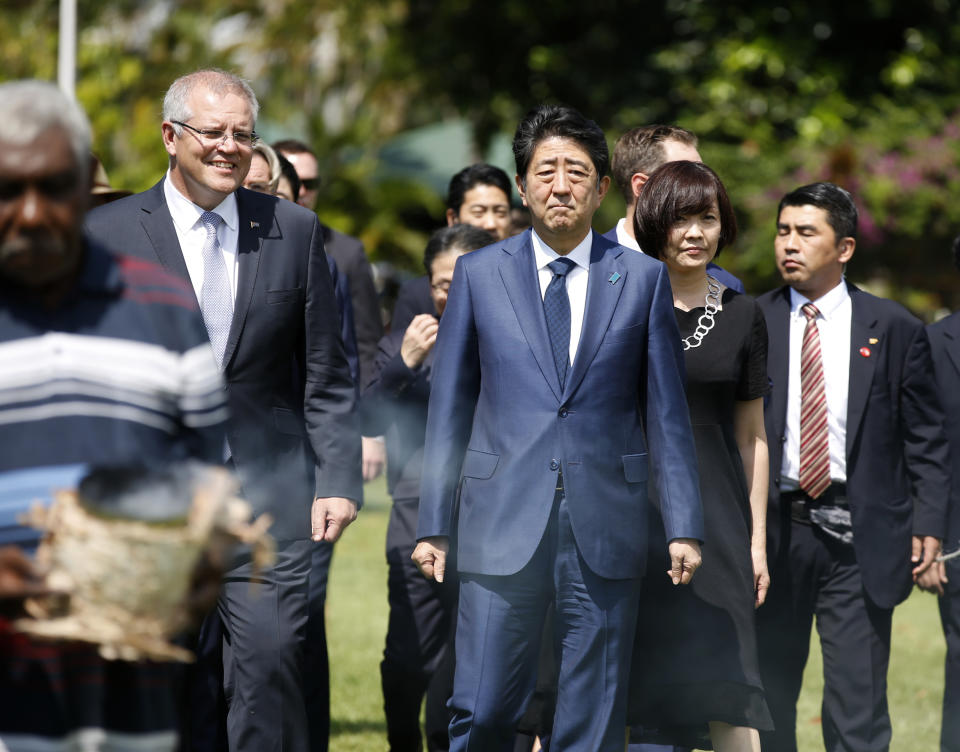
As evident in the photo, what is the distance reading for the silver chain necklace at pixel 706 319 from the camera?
529 centimetres

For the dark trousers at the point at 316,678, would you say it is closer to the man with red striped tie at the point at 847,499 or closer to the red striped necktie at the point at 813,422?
the man with red striped tie at the point at 847,499

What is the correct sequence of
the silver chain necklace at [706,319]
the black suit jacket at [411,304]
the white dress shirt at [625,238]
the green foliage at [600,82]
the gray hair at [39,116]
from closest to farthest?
the gray hair at [39,116], the silver chain necklace at [706,319], the white dress shirt at [625,238], the black suit jacket at [411,304], the green foliage at [600,82]

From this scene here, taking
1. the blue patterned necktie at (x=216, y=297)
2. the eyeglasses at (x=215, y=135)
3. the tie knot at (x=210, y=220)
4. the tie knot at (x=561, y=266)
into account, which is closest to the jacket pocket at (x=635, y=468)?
the tie knot at (x=561, y=266)

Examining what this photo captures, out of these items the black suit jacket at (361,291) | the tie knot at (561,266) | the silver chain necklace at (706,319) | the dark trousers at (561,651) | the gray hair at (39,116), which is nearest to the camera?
the gray hair at (39,116)

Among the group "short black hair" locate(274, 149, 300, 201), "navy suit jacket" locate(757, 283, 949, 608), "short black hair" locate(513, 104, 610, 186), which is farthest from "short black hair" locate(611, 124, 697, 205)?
"short black hair" locate(274, 149, 300, 201)

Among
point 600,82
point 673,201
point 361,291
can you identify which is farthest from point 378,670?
point 600,82

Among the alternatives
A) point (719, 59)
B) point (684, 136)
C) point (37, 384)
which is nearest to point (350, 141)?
point (719, 59)

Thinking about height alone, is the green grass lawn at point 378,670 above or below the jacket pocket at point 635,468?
below

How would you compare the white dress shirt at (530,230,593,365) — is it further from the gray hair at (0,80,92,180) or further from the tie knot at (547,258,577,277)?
the gray hair at (0,80,92,180)

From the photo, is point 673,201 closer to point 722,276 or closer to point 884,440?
point 722,276

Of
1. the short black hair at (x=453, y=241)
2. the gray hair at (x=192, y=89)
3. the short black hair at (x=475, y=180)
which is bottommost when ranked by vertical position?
the short black hair at (x=453, y=241)

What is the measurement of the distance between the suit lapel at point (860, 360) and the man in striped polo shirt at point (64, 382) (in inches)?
150

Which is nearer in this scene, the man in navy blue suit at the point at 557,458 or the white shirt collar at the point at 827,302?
the man in navy blue suit at the point at 557,458

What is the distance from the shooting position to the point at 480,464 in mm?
4754
